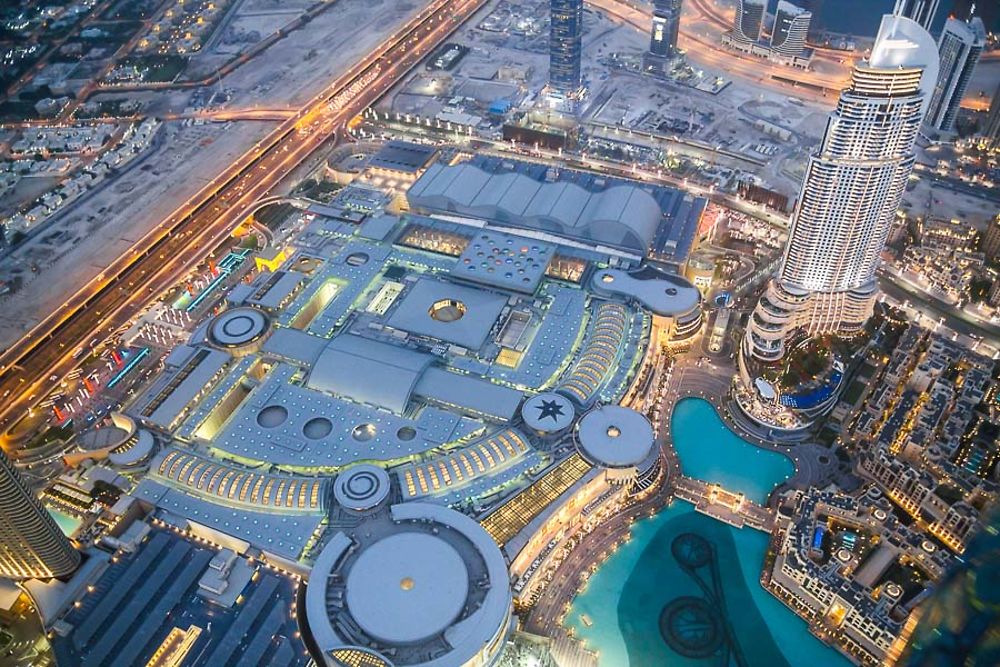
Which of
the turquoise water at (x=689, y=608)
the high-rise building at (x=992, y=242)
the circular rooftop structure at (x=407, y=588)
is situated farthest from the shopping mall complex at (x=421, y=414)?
the high-rise building at (x=992, y=242)

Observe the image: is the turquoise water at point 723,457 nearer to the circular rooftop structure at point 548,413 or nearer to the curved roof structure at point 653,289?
the curved roof structure at point 653,289

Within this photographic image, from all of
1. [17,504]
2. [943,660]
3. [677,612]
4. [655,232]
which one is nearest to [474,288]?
[655,232]

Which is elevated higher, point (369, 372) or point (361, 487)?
point (369, 372)

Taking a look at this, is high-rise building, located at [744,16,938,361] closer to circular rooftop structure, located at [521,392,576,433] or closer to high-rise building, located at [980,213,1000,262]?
circular rooftop structure, located at [521,392,576,433]

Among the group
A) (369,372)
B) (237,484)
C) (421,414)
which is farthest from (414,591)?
(369,372)

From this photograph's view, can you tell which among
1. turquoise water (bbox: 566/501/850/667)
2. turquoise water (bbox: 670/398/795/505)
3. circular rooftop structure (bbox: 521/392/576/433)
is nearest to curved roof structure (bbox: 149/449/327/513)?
circular rooftop structure (bbox: 521/392/576/433)

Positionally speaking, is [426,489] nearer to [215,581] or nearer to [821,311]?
[215,581]

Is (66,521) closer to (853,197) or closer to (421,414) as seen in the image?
(421,414)

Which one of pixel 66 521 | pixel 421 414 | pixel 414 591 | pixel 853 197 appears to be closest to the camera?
pixel 414 591
